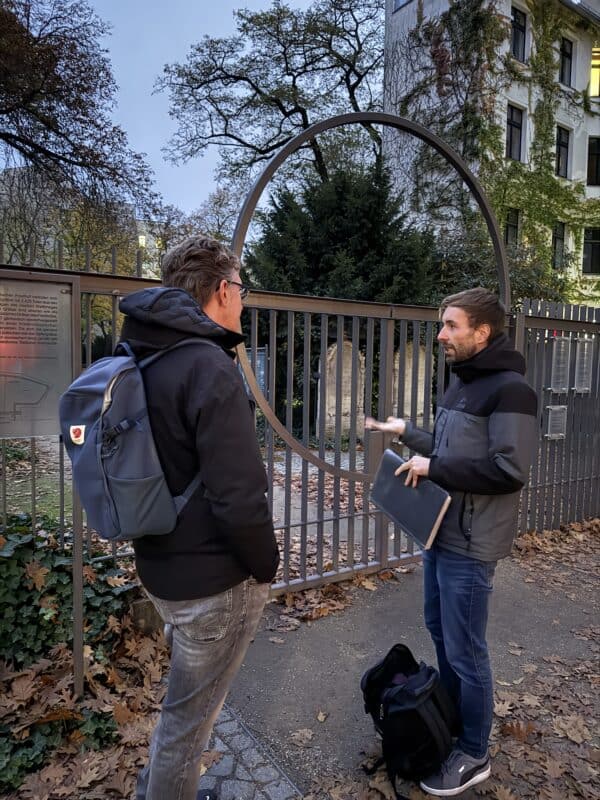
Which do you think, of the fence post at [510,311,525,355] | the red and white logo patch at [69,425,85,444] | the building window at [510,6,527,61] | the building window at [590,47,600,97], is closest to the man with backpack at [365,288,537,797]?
the red and white logo patch at [69,425,85,444]

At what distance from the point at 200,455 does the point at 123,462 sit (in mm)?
213

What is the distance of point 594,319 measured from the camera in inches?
221

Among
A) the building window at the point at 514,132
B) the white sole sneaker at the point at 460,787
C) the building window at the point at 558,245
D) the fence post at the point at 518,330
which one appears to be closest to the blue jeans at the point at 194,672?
the white sole sneaker at the point at 460,787

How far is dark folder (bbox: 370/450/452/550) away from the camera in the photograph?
213cm

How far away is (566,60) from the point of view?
734 inches

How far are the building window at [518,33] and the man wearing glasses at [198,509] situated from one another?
19.7 metres

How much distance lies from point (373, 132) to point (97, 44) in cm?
785

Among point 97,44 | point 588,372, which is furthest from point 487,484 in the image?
point 97,44

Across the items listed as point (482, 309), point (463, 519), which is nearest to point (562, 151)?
point (482, 309)

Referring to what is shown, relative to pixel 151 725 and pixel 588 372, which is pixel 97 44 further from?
pixel 151 725

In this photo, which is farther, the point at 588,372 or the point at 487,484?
the point at 588,372

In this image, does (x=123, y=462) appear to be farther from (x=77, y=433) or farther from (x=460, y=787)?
(x=460, y=787)

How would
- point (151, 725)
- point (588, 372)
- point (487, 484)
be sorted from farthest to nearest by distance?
point (588, 372) < point (151, 725) < point (487, 484)

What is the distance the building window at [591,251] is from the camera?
20.0 meters
